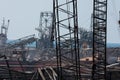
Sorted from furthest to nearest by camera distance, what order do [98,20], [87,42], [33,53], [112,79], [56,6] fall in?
→ [87,42]
[33,53]
[112,79]
[98,20]
[56,6]

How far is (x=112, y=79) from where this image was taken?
42469 mm

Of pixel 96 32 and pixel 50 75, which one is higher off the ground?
pixel 96 32

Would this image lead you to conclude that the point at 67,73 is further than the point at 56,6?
Yes

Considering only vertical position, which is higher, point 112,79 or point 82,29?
point 82,29

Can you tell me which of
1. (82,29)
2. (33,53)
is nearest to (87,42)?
(82,29)

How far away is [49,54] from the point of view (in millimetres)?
75562

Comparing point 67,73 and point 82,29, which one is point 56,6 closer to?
point 67,73

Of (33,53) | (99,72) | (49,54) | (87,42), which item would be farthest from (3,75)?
(87,42)

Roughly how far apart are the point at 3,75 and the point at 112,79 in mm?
12587

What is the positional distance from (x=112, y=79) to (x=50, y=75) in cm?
857

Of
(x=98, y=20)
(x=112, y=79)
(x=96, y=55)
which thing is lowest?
(x=112, y=79)

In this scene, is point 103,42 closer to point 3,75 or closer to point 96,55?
point 96,55

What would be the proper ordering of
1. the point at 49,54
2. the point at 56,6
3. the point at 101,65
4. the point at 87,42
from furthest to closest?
the point at 87,42
the point at 49,54
the point at 101,65
the point at 56,6

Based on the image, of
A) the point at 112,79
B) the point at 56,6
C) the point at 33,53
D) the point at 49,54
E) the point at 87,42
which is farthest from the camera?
the point at 87,42
